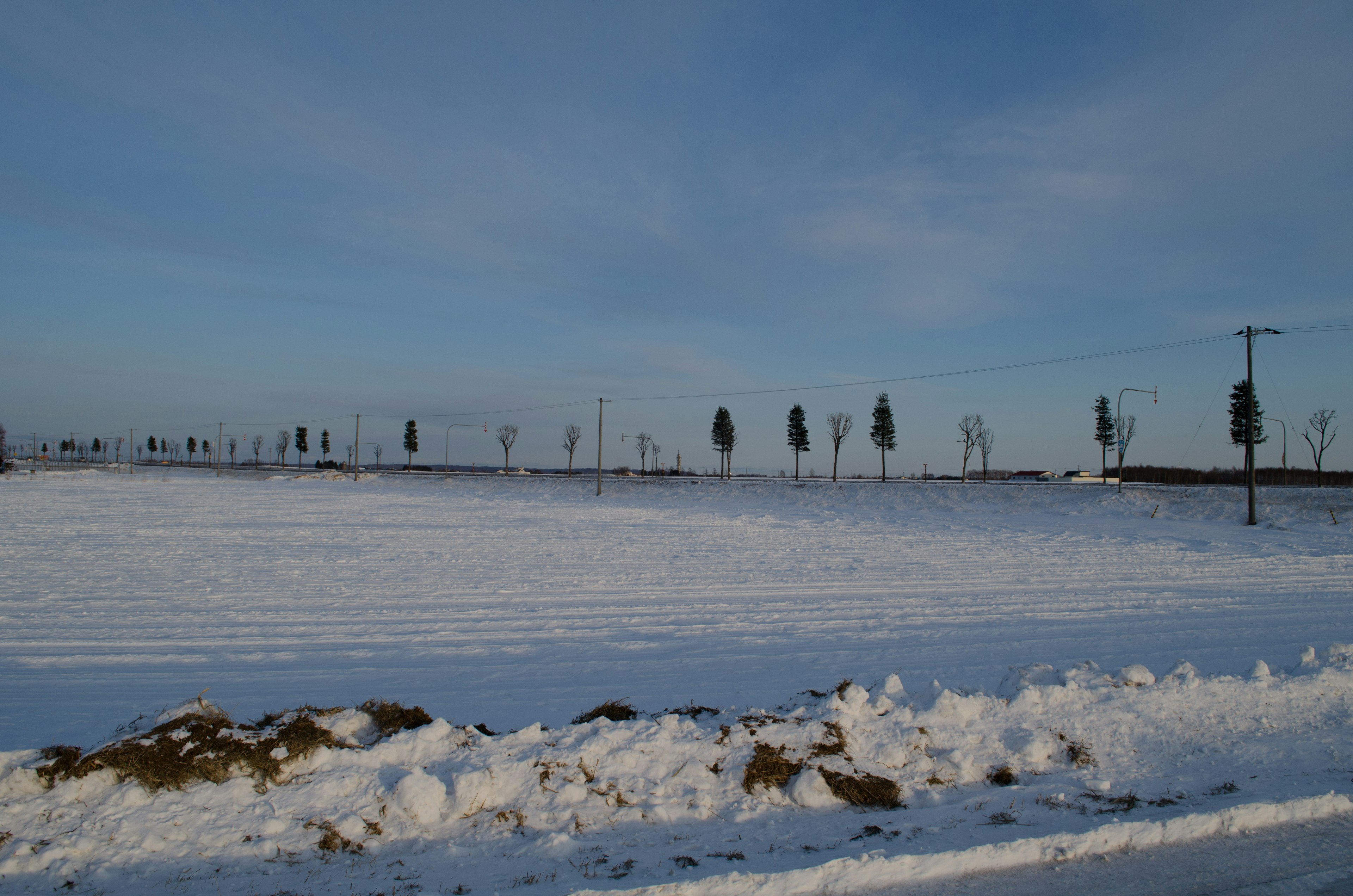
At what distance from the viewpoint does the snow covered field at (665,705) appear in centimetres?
375

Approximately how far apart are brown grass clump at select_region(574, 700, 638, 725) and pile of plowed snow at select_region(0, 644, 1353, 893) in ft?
0.70

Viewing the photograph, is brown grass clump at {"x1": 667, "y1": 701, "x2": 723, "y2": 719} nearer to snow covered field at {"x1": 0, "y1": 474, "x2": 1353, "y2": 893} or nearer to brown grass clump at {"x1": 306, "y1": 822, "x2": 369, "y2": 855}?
snow covered field at {"x1": 0, "y1": 474, "x2": 1353, "y2": 893}

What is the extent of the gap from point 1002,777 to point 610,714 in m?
3.05

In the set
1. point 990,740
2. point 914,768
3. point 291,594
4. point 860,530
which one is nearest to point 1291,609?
point 990,740

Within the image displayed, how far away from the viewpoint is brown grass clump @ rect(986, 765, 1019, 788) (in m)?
4.65

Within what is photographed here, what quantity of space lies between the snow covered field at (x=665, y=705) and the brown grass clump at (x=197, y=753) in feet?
0.31

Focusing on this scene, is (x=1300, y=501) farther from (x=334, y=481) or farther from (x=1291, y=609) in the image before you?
(x=334, y=481)

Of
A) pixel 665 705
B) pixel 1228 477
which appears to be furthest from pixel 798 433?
pixel 665 705

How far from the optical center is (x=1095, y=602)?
11.2 meters

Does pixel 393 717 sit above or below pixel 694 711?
above

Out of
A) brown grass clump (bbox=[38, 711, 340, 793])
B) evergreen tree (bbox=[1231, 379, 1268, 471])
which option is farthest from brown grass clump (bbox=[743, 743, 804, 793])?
evergreen tree (bbox=[1231, 379, 1268, 471])

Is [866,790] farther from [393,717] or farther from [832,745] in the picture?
[393,717]

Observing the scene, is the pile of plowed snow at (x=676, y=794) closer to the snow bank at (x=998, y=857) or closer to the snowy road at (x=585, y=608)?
the snow bank at (x=998, y=857)

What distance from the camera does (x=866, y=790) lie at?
446 centimetres
